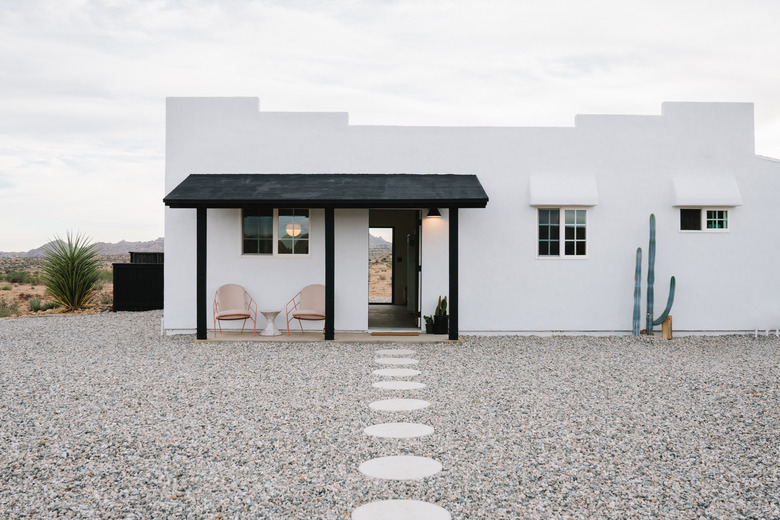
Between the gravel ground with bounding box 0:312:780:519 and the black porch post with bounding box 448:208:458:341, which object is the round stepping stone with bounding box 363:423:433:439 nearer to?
the gravel ground with bounding box 0:312:780:519

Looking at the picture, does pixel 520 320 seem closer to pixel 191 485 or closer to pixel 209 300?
pixel 209 300

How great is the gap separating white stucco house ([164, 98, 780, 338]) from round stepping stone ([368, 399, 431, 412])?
4.54m

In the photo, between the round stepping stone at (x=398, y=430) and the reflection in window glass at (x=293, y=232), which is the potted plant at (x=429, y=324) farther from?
the round stepping stone at (x=398, y=430)

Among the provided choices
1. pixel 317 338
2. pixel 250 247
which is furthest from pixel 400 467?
pixel 250 247

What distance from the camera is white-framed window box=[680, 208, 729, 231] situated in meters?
10.3

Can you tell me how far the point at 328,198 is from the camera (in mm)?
8734

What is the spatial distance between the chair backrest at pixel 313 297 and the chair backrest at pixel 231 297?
1.09 m

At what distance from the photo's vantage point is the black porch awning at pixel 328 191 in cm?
871

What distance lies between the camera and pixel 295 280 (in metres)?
9.95

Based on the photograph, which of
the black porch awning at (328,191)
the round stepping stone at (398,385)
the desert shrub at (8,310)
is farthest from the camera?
the desert shrub at (8,310)

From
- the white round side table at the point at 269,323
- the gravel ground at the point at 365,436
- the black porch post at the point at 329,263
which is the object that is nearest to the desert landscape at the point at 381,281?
the white round side table at the point at 269,323

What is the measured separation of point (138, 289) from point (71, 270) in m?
1.90

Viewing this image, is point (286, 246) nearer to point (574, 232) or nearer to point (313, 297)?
point (313, 297)

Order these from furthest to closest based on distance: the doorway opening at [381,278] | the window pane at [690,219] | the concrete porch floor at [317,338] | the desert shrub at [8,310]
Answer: the doorway opening at [381,278], the desert shrub at [8,310], the window pane at [690,219], the concrete porch floor at [317,338]
